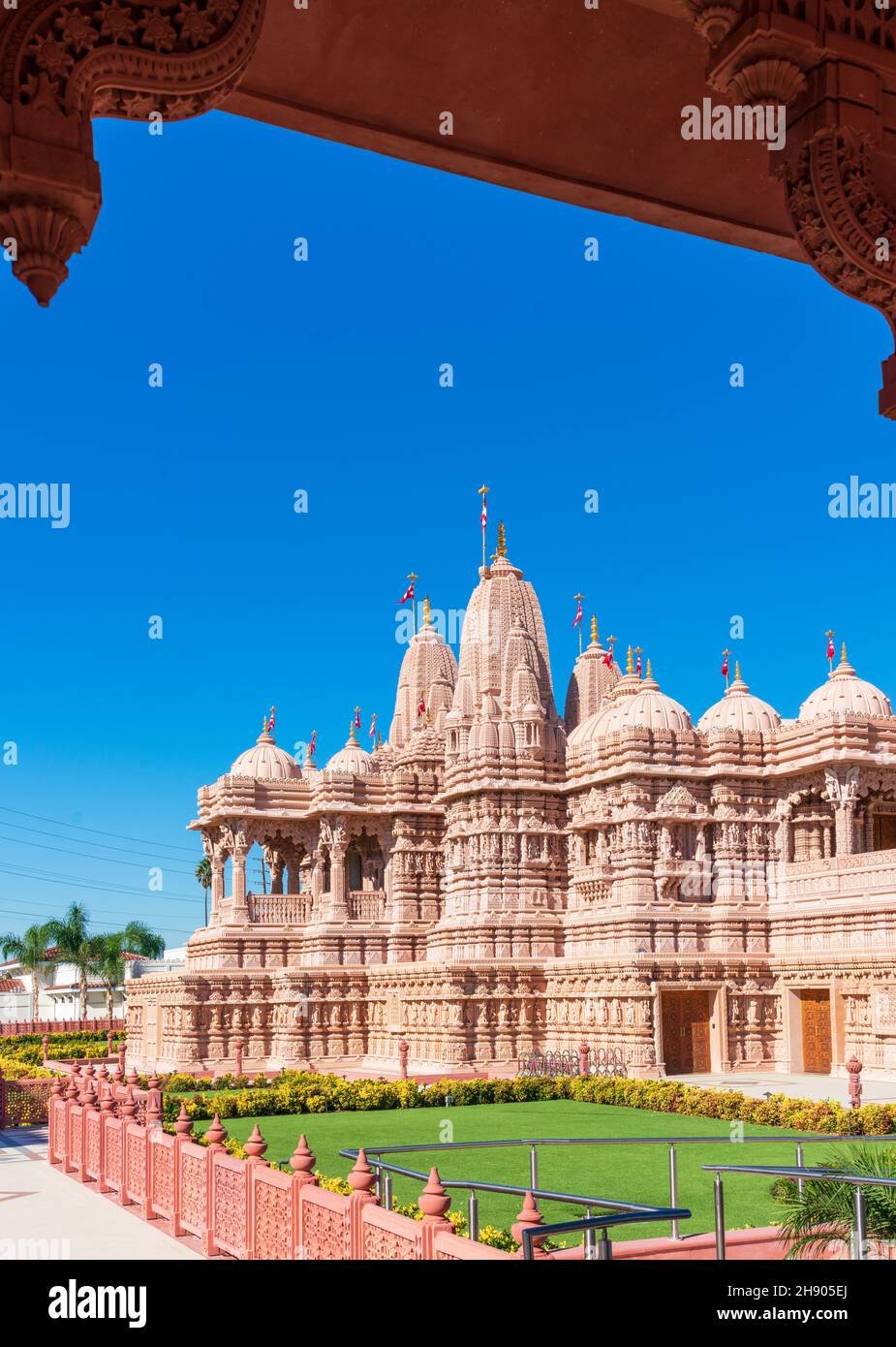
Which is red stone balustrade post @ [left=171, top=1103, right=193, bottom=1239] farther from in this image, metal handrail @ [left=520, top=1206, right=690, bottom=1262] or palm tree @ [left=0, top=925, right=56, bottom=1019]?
palm tree @ [left=0, top=925, right=56, bottom=1019]

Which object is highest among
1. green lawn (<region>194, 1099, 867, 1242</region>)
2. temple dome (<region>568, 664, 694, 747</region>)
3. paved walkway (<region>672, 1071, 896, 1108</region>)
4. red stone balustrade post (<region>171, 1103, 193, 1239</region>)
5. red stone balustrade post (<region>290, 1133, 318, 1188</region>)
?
temple dome (<region>568, 664, 694, 747</region>)

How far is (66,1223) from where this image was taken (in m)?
12.6

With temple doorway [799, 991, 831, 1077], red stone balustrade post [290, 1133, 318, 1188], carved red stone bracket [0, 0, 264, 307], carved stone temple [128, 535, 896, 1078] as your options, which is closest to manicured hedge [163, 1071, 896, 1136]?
carved stone temple [128, 535, 896, 1078]

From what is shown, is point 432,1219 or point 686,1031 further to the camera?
point 686,1031

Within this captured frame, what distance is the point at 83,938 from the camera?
6400cm

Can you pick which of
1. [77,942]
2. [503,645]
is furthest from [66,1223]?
[77,942]

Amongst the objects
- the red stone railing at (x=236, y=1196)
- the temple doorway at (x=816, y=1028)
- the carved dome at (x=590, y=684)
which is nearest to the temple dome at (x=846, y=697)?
the temple doorway at (x=816, y=1028)

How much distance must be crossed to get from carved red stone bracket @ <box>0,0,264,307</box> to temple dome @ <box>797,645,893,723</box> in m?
28.2

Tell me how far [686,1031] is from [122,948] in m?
40.8

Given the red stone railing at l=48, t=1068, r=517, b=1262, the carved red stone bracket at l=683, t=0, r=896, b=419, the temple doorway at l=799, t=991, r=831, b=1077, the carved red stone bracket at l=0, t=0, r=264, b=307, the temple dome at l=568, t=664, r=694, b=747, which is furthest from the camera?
the temple dome at l=568, t=664, r=694, b=747

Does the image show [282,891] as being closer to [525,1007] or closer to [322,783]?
[322,783]

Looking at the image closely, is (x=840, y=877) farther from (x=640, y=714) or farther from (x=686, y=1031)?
(x=640, y=714)

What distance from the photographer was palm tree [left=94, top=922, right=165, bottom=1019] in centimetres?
6438

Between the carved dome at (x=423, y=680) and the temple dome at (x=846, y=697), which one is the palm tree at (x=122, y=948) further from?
the temple dome at (x=846, y=697)
